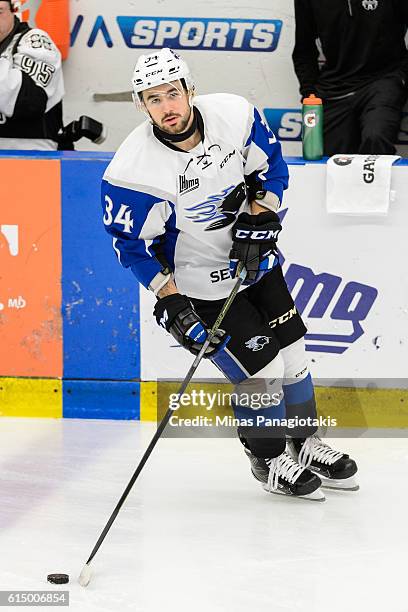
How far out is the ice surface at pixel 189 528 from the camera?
334 centimetres

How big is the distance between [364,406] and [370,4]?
1707 millimetres

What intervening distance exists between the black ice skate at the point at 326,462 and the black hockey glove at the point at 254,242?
70cm

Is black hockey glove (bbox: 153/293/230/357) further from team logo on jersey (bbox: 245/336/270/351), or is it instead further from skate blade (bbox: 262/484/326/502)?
skate blade (bbox: 262/484/326/502)

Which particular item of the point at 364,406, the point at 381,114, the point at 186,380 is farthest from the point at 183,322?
the point at 381,114

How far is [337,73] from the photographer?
5.42 meters

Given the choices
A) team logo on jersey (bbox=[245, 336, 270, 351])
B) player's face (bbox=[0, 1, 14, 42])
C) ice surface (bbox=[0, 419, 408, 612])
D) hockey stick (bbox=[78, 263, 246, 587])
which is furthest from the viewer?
player's face (bbox=[0, 1, 14, 42])

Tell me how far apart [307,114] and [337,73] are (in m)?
0.62

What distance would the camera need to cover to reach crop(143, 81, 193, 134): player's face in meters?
3.64

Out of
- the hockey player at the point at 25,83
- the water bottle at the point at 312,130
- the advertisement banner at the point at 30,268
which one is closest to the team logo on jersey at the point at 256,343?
the water bottle at the point at 312,130

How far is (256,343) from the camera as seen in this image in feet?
12.9

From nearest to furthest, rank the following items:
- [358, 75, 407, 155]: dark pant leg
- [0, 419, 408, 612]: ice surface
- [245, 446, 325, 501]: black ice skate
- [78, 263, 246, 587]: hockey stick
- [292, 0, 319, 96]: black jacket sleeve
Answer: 1. [0, 419, 408, 612]: ice surface
2. [78, 263, 246, 587]: hockey stick
3. [245, 446, 325, 501]: black ice skate
4. [358, 75, 407, 155]: dark pant leg
5. [292, 0, 319, 96]: black jacket sleeve

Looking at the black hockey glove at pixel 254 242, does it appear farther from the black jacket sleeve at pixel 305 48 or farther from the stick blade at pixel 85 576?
the black jacket sleeve at pixel 305 48

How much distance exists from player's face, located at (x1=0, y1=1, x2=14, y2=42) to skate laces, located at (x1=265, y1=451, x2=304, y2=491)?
2.23 metres

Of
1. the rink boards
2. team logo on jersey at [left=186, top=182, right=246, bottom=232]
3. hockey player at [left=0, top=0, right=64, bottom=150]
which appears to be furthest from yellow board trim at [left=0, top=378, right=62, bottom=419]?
team logo on jersey at [left=186, top=182, right=246, bottom=232]
